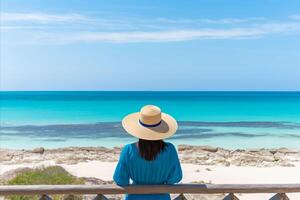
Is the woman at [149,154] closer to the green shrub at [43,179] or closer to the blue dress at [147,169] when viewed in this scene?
the blue dress at [147,169]

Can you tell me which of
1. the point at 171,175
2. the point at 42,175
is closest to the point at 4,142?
the point at 42,175

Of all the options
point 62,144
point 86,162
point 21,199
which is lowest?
point 21,199

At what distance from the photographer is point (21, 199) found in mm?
7191

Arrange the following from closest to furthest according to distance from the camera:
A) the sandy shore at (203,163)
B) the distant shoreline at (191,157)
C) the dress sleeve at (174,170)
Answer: the dress sleeve at (174,170)
the sandy shore at (203,163)
the distant shoreline at (191,157)

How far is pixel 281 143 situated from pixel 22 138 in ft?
53.4

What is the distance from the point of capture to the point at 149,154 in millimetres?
3408

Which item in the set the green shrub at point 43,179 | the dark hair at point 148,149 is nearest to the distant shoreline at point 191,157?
the green shrub at point 43,179

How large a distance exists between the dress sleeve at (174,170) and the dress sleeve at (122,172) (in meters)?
0.31

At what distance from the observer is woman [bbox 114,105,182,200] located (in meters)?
3.41

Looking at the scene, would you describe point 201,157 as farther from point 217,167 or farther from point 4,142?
point 4,142

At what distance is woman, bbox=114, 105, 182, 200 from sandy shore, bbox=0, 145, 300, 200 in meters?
9.74

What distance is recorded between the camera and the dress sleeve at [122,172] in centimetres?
342

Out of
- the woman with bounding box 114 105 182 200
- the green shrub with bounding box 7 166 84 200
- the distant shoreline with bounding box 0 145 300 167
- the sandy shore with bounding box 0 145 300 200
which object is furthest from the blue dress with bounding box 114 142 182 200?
the distant shoreline with bounding box 0 145 300 167

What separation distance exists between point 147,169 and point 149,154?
0.47 ft
